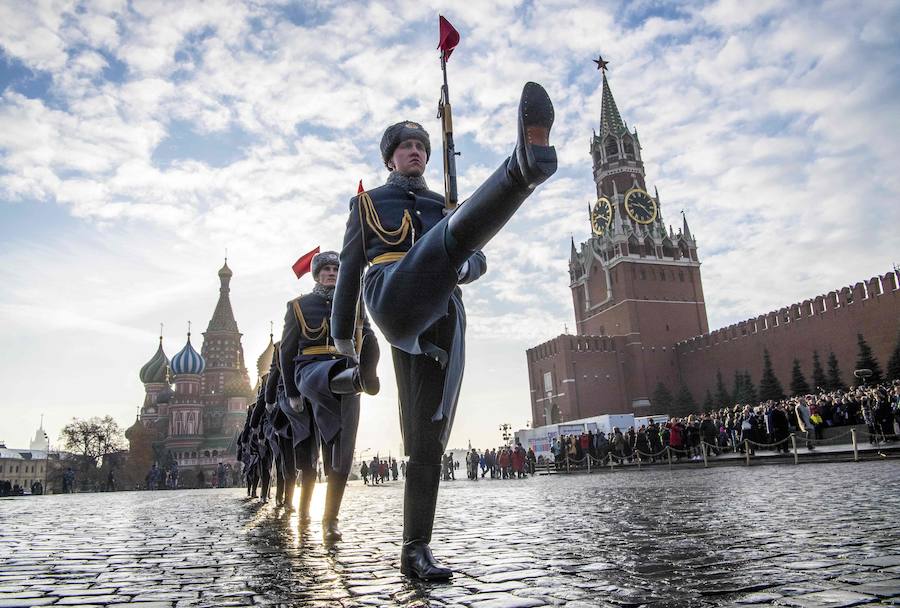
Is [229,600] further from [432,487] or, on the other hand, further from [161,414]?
[161,414]

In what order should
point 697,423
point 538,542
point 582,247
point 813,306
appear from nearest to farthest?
point 538,542 < point 697,423 < point 813,306 < point 582,247

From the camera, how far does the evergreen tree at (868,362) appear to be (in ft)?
122

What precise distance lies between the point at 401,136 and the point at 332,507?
2.63 meters

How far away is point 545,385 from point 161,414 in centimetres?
4636

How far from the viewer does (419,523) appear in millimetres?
2672

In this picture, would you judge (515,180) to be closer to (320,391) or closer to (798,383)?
(320,391)

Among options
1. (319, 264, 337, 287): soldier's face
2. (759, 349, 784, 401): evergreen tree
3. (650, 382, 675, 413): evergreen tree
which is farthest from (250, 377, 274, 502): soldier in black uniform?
(650, 382, 675, 413): evergreen tree

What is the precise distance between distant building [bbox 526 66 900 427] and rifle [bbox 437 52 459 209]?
48.8 metres

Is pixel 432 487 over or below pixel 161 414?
below

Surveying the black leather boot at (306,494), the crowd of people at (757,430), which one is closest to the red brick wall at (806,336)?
the crowd of people at (757,430)

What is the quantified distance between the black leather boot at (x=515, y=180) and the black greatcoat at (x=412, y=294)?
151mm

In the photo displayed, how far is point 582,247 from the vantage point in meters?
68.3

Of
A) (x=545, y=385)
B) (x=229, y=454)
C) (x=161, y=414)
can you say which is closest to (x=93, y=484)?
(x=229, y=454)

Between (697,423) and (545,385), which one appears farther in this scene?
(545,385)
